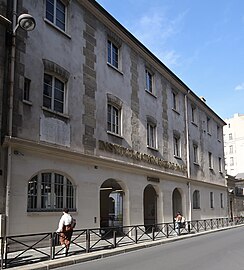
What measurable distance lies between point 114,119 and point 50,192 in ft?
19.5

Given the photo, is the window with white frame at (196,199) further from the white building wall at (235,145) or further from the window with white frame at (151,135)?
the white building wall at (235,145)

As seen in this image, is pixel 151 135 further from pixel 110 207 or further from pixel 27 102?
pixel 27 102

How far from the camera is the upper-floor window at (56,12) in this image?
14422mm

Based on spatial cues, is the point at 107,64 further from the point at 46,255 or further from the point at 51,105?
the point at 46,255

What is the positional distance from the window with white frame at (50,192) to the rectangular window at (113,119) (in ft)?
13.9

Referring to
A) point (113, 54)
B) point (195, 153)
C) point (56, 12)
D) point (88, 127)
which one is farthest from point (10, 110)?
point (195, 153)

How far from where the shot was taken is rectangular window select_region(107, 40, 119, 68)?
18.3m

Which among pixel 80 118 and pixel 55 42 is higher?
pixel 55 42

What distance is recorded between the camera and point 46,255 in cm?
1044

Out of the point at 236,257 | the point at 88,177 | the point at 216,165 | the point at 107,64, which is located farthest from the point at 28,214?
the point at 216,165

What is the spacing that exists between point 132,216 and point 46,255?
8.09 metres

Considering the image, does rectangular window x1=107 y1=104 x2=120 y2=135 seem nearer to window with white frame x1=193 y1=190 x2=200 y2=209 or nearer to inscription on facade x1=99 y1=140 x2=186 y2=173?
inscription on facade x1=99 y1=140 x2=186 y2=173

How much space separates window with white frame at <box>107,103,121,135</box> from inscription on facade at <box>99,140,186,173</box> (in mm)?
848

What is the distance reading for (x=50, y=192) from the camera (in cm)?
1321
